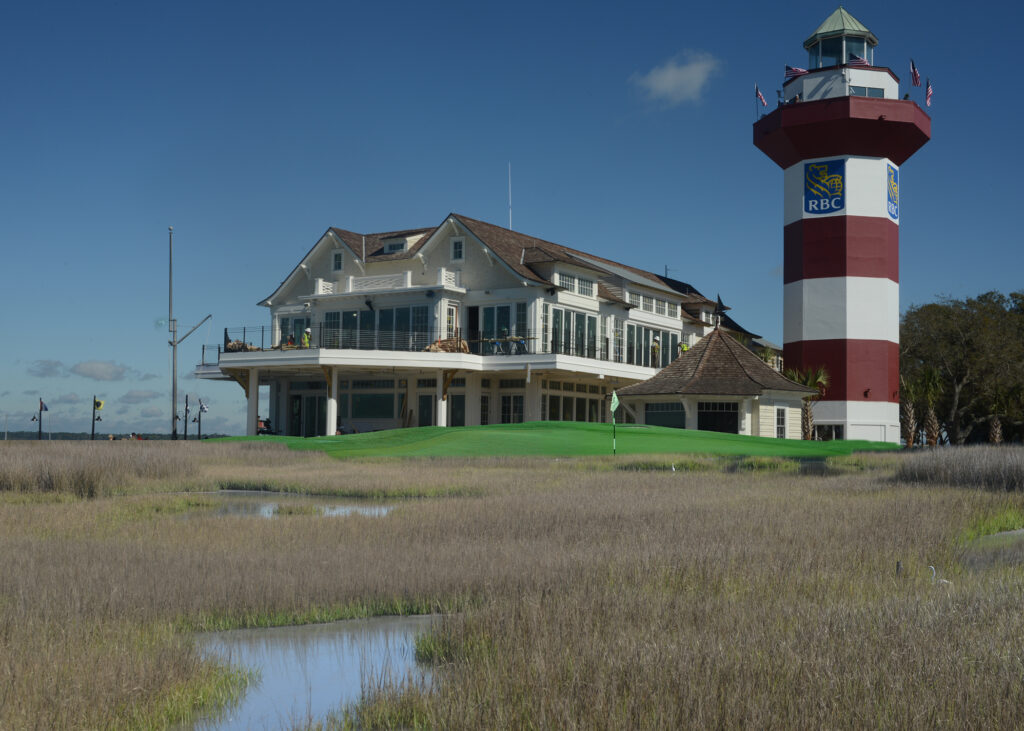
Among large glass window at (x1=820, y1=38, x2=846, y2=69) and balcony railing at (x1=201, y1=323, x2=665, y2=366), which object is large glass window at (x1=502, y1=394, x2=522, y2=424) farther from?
large glass window at (x1=820, y1=38, x2=846, y2=69)

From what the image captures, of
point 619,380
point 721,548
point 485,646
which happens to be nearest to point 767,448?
point 619,380

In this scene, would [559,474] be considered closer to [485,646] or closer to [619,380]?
[485,646]

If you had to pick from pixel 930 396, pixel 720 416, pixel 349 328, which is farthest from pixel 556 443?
pixel 930 396

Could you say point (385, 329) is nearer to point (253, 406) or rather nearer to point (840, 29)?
point (253, 406)

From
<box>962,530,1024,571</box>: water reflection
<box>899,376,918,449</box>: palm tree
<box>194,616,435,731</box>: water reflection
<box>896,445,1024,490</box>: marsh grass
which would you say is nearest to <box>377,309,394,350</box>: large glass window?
<box>899,376,918,449</box>: palm tree

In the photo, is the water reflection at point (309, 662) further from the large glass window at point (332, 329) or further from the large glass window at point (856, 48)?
the large glass window at point (856, 48)

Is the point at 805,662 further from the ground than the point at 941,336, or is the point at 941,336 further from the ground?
the point at 941,336

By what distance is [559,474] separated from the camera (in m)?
22.1

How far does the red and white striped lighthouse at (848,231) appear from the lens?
43.4 meters

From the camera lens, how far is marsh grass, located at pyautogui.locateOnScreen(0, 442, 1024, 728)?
478 cm

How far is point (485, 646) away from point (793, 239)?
42254 mm

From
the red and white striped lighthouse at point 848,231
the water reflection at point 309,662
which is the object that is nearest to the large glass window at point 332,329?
the red and white striped lighthouse at point 848,231

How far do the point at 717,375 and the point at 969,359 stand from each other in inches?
926

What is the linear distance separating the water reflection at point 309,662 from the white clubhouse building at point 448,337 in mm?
32946
